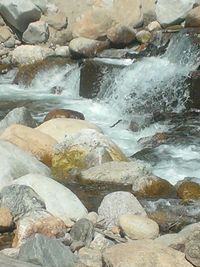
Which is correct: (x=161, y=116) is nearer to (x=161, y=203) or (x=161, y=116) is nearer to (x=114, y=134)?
(x=114, y=134)

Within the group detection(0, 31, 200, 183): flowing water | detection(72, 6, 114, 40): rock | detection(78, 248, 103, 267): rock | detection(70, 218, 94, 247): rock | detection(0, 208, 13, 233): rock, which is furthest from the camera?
detection(72, 6, 114, 40): rock

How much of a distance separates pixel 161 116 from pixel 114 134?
0.98 metres

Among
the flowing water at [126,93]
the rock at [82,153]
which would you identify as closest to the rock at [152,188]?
the rock at [82,153]

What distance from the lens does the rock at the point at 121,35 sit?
44.9 feet

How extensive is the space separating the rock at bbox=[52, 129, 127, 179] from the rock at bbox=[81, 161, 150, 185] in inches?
8.9

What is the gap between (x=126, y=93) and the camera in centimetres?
1153

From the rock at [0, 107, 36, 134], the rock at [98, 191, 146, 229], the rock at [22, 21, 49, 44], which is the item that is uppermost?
the rock at [98, 191, 146, 229]

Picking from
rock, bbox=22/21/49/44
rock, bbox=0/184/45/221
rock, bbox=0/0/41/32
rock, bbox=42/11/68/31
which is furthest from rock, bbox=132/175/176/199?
rock, bbox=0/0/41/32

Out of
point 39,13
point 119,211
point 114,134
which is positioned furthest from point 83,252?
point 39,13

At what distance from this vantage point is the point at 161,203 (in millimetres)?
6188

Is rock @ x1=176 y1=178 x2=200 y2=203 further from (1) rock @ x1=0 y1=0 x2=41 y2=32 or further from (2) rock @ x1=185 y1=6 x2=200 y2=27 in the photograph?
(1) rock @ x1=0 y1=0 x2=41 y2=32

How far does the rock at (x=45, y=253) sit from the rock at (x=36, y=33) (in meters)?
11.9

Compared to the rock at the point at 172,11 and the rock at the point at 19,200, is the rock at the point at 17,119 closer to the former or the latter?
the rock at the point at 19,200

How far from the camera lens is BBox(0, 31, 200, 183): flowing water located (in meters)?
10.5
